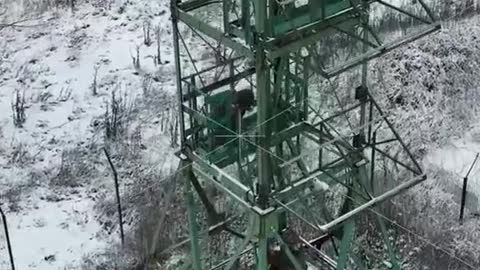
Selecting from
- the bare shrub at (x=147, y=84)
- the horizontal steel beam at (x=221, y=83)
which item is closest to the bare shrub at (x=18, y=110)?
the bare shrub at (x=147, y=84)

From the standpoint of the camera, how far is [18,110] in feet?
51.6

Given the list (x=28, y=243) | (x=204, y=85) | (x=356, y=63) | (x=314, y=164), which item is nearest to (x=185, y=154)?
(x=204, y=85)

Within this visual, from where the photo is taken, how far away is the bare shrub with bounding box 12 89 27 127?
1564 cm

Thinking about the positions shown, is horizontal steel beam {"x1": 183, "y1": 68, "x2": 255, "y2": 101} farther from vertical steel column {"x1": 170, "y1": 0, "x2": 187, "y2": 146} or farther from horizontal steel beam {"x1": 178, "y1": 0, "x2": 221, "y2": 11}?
horizontal steel beam {"x1": 178, "y1": 0, "x2": 221, "y2": 11}

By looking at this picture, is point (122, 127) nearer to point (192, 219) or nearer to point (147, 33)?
point (147, 33)

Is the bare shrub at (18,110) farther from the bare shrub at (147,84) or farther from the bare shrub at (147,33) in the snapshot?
the bare shrub at (147,33)

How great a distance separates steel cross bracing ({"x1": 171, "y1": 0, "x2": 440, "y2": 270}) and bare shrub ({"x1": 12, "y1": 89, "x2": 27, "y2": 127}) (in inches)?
231

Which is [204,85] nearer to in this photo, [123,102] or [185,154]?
[185,154]

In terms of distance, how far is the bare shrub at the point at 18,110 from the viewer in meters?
15.6

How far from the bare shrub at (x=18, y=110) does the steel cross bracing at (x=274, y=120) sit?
5879 millimetres

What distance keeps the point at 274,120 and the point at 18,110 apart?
7632 millimetres

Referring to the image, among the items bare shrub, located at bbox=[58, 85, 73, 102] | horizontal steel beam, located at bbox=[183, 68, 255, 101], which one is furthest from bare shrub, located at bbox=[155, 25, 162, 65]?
horizontal steel beam, located at bbox=[183, 68, 255, 101]

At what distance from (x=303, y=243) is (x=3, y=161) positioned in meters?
6.22

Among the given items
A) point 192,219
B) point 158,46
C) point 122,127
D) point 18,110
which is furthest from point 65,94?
point 192,219
